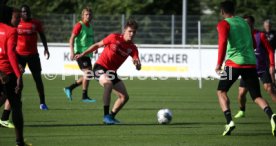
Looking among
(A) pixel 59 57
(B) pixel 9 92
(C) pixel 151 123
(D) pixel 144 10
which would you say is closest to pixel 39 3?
(D) pixel 144 10

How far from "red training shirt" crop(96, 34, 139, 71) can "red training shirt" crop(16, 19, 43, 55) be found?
Result: 9.87ft

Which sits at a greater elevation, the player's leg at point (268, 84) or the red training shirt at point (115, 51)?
the red training shirt at point (115, 51)

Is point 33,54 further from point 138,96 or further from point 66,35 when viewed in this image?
point 66,35

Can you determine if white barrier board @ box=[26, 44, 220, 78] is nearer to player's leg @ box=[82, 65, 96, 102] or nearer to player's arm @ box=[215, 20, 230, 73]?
player's leg @ box=[82, 65, 96, 102]

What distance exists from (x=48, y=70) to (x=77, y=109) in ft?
45.5

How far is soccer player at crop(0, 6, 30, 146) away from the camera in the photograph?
10125 mm

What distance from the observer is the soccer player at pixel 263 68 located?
15039 mm

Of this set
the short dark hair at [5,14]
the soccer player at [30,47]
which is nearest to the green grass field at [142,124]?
the soccer player at [30,47]

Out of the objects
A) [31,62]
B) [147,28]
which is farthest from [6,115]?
[147,28]

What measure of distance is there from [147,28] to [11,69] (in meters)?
22.4

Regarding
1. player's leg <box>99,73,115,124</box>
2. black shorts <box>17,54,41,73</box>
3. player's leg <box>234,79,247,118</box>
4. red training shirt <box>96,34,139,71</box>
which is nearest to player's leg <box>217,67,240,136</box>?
red training shirt <box>96,34,139,71</box>

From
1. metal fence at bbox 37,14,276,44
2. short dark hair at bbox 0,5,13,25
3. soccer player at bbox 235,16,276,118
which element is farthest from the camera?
metal fence at bbox 37,14,276,44

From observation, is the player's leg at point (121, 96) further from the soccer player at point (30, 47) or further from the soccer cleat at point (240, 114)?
the soccer player at point (30, 47)

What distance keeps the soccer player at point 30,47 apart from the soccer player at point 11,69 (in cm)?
567
